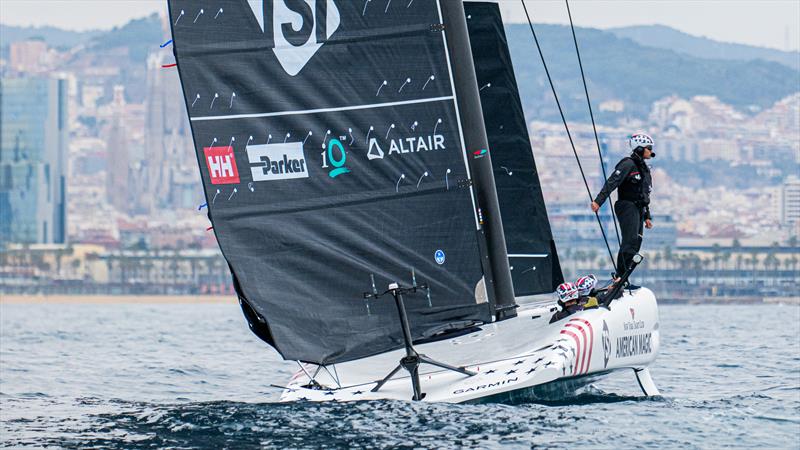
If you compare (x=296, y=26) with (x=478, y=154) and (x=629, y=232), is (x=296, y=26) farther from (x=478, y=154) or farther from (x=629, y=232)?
(x=629, y=232)

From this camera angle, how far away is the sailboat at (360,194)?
1204 centimetres

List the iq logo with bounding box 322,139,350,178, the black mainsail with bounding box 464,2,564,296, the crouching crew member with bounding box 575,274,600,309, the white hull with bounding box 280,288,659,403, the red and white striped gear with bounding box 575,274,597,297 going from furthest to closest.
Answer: the black mainsail with bounding box 464,2,564,296, the red and white striped gear with bounding box 575,274,597,297, the crouching crew member with bounding box 575,274,600,309, the iq logo with bounding box 322,139,350,178, the white hull with bounding box 280,288,659,403

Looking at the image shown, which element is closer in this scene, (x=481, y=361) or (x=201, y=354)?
(x=481, y=361)

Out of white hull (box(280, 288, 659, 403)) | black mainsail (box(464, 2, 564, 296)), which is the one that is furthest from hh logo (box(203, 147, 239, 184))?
black mainsail (box(464, 2, 564, 296))

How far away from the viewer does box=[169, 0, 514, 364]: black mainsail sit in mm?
12070

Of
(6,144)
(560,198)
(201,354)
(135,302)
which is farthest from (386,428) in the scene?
(6,144)

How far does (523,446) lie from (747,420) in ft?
8.04

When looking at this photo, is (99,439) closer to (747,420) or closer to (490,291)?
(490,291)

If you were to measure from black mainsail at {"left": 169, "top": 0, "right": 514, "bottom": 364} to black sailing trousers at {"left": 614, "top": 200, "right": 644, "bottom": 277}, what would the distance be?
141 cm

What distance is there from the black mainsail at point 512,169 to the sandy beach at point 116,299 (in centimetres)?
10673

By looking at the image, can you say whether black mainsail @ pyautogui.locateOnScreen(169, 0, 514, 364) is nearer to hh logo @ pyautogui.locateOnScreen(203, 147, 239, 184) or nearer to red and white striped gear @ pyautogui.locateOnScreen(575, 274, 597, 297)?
hh logo @ pyautogui.locateOnScreen(203, 147, 239, 184)

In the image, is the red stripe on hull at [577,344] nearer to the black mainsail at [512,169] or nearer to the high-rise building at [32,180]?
the black mainsail at [512,169]

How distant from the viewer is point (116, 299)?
127 m

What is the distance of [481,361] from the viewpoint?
41.5 ft
